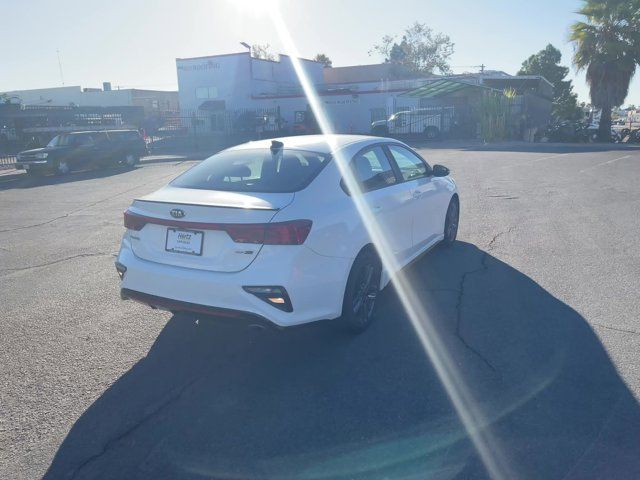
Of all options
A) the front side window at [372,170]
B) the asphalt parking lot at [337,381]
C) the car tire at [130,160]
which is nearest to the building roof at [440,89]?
the car tire at [130,160]

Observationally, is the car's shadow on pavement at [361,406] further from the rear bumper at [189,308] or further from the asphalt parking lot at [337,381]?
the rear bumper at [189,308]

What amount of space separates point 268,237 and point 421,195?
263 centimetres

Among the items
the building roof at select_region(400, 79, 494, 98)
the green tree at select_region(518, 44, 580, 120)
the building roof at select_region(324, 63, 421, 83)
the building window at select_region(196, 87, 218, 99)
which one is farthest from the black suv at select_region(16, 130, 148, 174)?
the green tree at select_region(518, 44, 580, 120)

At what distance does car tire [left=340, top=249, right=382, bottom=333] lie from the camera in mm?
4109

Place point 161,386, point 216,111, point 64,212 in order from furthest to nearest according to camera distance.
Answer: point 216,111, point 64,212, point 161,386

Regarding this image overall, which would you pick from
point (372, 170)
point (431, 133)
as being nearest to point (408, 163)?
point (372, 170)

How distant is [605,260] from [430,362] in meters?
3.61

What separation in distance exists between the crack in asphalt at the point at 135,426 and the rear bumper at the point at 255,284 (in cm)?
55

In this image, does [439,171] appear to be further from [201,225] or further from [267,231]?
[201,225]

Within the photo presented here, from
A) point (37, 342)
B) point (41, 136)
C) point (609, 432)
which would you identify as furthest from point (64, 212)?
point (41, 136)

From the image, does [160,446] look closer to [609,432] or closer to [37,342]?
[37,342]

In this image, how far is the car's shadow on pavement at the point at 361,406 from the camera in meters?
2.86

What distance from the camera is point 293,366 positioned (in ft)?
12.9

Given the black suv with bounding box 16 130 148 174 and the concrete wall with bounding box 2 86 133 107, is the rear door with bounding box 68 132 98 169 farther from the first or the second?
the concrete wall with bounding box 2 86 133 107
